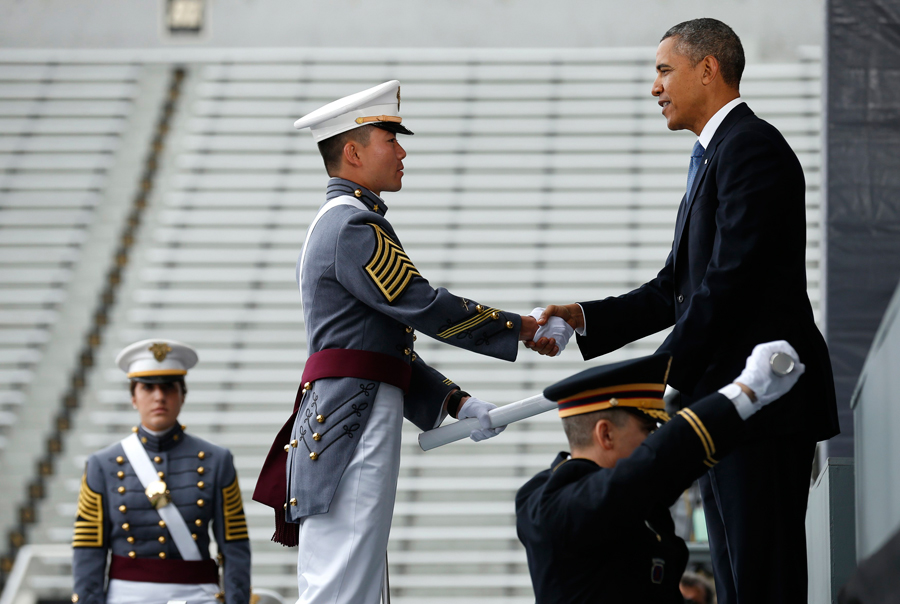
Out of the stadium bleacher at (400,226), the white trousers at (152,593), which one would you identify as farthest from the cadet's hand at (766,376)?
the stadium bleacher at (400,226)

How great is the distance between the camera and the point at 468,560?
7.89m

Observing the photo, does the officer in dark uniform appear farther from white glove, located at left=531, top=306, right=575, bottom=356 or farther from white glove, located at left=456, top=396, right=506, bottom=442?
white glove, located at left=531, top=306, right=575, bottom=356

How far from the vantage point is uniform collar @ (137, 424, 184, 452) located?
4.48m

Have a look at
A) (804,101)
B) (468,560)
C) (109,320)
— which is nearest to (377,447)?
(468,560)

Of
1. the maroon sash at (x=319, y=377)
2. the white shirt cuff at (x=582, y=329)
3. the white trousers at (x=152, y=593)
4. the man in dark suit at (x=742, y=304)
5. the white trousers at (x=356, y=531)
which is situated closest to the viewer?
the man in dark suit at (x=742, y=304)

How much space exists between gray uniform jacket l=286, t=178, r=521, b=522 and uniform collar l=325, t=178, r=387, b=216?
96mm

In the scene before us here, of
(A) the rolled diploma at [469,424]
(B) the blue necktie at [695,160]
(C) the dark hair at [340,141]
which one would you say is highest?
(C) the dark hair at [340,141]

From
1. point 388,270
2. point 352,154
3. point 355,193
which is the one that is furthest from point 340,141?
point 388,270

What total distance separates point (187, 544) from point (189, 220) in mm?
6406

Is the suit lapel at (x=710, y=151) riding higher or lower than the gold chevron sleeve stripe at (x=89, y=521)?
higher

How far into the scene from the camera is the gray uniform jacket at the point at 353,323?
2.57 metres

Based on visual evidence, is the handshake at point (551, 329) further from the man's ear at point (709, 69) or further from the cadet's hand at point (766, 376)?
the cadet's hand at point (766, 376)

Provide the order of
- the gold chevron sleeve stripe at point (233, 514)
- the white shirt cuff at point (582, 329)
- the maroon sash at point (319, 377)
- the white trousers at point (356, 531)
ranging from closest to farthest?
1. the white trousers at point (356, 531)
2. the maroon sash at point (319, 377)
3. the white shirt cuff at point (582, 329)
4. the gold chevron sleeve stripe at point (233, 514)

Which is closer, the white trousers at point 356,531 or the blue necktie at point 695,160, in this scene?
the white trousers at point 356,531
